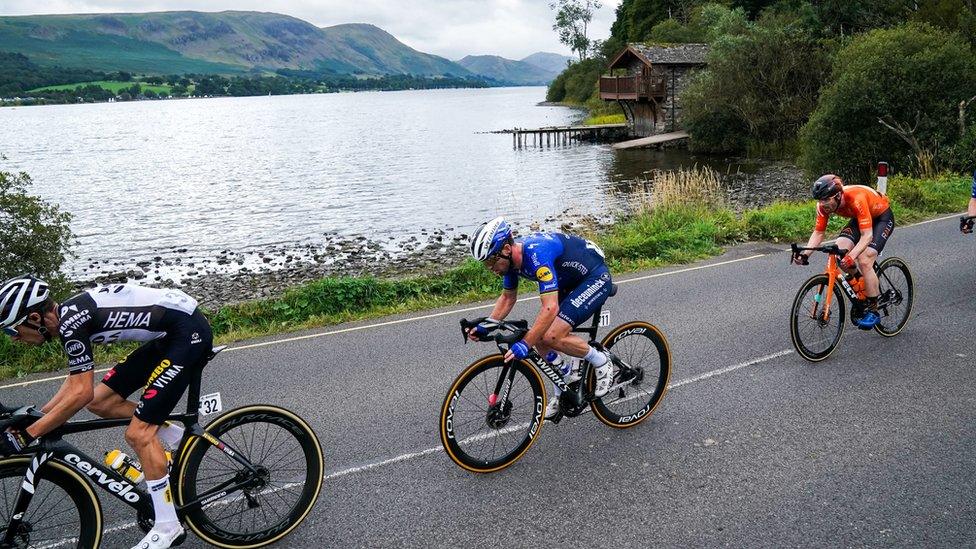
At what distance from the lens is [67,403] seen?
378cm

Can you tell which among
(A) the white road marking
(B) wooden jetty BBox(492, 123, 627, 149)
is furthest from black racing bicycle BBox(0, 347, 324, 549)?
(B) wooden jetty BBox(492, 123, 627, 149)

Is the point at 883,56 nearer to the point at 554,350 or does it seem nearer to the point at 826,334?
the point at 826,334

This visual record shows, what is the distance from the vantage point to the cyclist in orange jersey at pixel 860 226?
709 cm

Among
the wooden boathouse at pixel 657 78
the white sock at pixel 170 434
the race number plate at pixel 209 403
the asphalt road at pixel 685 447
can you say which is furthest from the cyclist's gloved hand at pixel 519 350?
the wooden boathouse at pixel 657 78

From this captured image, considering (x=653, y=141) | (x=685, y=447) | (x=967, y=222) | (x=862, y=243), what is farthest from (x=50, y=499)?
(x=653, y=141)

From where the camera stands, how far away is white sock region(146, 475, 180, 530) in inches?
164

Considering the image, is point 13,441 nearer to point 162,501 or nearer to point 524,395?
point 162,501

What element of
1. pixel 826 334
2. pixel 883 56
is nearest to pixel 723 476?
pixel 826 334

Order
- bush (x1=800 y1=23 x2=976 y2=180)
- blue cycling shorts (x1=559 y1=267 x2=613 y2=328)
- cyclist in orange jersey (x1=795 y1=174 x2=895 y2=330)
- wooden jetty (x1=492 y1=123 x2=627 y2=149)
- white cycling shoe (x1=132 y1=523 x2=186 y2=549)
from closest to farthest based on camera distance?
white cycling shoe (x1=132 y1=523 x2=186 y2=549), blue cycling shorts (x1=559 y1=267 x2=613 y2=328), cyclist in orange jersey (x1=795 y1=174 x2=895 y2=330), bush (x1=800 y1=23 x2=976 y2=180), wooden jetty (x1=492 y1=123 x2=627 y2=149)

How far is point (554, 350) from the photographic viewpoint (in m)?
5.42

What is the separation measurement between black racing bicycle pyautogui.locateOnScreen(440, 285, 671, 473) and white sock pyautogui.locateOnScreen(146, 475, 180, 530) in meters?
1.84

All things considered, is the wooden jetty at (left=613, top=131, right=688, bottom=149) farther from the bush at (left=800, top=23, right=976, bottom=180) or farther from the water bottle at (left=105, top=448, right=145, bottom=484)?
the water bottle at (left=105, top=448, right=145, bottom=484)

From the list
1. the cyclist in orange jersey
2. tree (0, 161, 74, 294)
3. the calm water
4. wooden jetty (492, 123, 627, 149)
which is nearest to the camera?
the cyclist in orange jersey

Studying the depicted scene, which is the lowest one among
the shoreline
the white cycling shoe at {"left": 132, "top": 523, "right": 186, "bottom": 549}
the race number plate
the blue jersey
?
the shoreline
